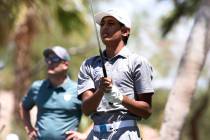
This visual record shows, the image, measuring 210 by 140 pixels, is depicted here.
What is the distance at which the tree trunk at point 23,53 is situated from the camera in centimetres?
2180

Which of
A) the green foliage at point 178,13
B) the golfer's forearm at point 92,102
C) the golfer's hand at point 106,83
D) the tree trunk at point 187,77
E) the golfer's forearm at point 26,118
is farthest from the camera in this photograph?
the green foliage at point 178,13

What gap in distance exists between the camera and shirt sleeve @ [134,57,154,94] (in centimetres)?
564

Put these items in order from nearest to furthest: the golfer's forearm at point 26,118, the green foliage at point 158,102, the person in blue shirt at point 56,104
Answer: the person in blue shirt at point 56,104 → the golfer's forearm at point 26,118 → the green foliage at point 158,102

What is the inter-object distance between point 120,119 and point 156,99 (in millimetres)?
32631

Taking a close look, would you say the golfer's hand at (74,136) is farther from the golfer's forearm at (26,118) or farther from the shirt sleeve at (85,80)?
the shirt sleeve at (85,80)

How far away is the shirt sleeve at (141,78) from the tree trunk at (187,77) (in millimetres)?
4891

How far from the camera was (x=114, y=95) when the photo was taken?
5.36 meters

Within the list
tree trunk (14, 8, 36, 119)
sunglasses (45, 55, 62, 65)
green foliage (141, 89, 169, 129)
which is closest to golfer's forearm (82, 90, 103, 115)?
sunglasses (45, 55, 62, 65)

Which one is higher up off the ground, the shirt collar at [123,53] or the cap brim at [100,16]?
the cap brim at [100,16]

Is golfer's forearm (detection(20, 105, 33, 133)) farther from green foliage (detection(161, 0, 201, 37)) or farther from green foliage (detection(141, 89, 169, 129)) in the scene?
green foliage (detection(141, 89, 169, 129))

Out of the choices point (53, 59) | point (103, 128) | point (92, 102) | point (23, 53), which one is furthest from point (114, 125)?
point (23, 53)

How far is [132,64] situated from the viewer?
568 centimetres

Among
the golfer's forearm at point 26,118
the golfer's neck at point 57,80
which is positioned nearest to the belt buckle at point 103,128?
the golfer's neck at point 57,80

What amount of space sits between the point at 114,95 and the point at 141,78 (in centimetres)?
37
